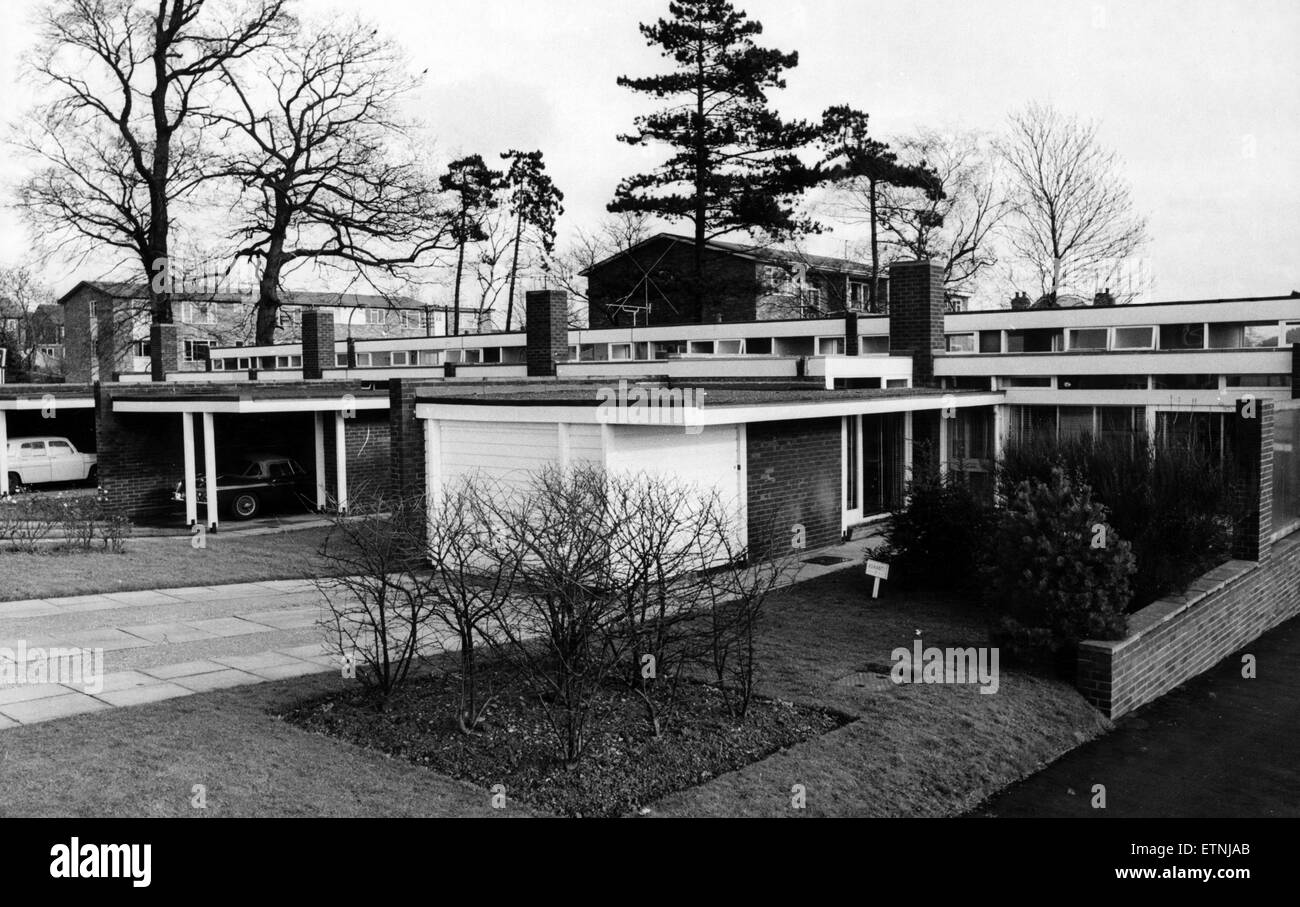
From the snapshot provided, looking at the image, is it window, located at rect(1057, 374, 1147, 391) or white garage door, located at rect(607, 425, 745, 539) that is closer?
white garage door, located at rect(607, 425, 745, 539)

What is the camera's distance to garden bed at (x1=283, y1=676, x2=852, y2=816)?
6.80 metres

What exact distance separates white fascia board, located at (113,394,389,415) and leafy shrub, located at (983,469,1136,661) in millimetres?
14637

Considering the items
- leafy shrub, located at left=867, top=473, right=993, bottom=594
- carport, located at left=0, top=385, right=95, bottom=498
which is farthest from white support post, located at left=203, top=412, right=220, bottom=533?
leafy shrub, located at left=867, top=473, right=993, bottom=594

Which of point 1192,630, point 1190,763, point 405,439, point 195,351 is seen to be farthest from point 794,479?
point 195,351

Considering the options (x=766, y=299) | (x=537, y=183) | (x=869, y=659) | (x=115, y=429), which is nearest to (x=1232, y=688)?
(x=869, y=659)

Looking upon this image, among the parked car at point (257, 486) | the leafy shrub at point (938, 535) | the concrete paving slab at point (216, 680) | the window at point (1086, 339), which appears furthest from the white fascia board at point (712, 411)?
A: the window at point (1086, 339)

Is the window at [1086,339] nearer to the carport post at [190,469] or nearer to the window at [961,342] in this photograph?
the window at [961,342]

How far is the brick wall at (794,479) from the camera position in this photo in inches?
643

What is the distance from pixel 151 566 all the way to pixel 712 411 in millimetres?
7869

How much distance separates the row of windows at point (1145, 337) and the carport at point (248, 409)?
704 inches

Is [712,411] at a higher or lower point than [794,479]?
higher

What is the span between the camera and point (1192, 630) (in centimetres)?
1092

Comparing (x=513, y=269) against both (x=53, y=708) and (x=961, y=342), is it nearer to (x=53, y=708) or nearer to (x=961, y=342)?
(x=961, y=342)

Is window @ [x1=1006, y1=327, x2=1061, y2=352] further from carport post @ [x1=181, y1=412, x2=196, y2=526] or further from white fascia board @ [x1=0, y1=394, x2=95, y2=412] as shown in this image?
white fascia board @ [x1=0, y1=394, x2=95, y2=412]
